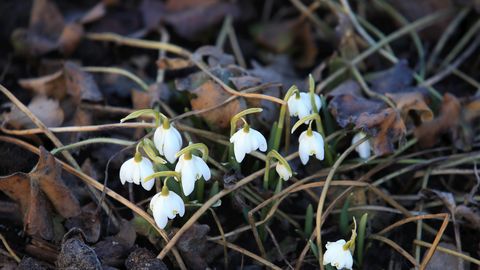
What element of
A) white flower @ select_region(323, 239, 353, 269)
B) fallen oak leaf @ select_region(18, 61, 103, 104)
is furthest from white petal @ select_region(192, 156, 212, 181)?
fallen oak leaf @ select_region(18, 61, 103, 104)

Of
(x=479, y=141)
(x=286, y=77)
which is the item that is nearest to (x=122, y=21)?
(x=286, y=77)

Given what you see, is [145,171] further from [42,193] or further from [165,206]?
[42,193]

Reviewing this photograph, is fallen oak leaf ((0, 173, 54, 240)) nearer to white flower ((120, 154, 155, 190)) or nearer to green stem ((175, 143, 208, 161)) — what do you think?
white flower ((120, 154, 155, 190))

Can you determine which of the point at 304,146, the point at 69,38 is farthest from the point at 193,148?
the point at 69,38

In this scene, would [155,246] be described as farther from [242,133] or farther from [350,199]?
[350,199]

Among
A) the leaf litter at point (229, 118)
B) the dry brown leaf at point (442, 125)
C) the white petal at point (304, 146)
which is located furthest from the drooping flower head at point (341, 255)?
the dry brown leaf at point (442, 125)

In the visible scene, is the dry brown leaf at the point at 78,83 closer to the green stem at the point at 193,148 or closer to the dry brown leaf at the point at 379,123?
the green stem at the point at 193,148

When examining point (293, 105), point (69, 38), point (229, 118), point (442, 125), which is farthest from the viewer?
point (69, 38)
